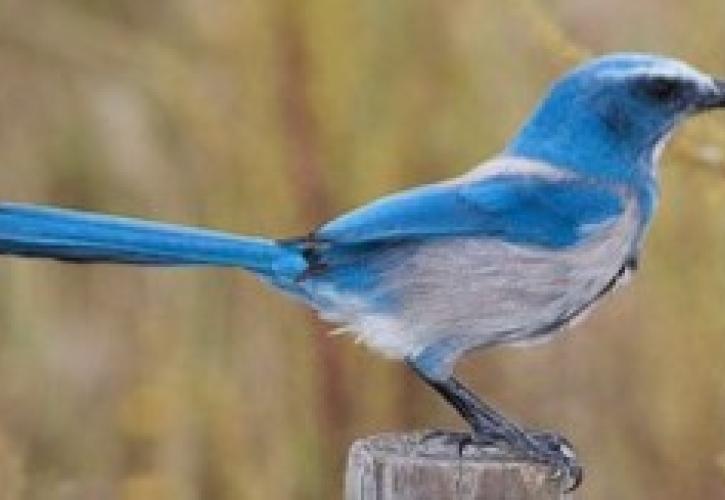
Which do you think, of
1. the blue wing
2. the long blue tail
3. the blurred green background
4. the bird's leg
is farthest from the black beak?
the blurred green background

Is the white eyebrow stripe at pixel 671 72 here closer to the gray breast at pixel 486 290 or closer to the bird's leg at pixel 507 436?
the gray breast at pixel 486 290

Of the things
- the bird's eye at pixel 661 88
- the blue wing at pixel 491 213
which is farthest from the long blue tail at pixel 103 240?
the bird's eye at pixel 661 88

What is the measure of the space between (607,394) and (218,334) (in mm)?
601

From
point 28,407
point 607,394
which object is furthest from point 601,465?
point 28,407

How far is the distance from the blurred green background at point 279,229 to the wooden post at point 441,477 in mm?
1013

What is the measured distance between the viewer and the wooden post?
3371mm

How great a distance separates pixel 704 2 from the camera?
4559 millimetres

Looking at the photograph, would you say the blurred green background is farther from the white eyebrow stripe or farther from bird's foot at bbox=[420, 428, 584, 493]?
bird's foot at bbox=[420, 428, 584, 493]

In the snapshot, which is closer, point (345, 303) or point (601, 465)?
point (345, 303)

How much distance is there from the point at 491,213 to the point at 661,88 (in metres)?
0.23

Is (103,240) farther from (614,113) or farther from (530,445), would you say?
(614,113)

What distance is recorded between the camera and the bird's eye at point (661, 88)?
3.63 m

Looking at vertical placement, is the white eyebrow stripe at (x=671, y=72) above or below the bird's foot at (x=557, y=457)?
above

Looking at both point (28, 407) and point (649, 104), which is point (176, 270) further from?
point (649, 104)
